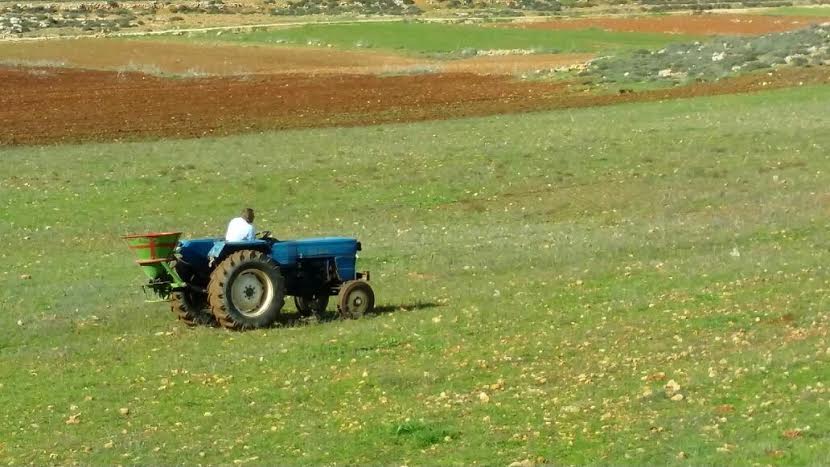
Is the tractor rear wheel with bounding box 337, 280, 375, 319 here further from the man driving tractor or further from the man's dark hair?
the man's dark hair

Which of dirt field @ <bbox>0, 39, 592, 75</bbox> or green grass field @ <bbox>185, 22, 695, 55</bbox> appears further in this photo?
green grass field @ <bbox>185, 22, 695, 55</bbox>

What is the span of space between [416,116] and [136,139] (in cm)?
955

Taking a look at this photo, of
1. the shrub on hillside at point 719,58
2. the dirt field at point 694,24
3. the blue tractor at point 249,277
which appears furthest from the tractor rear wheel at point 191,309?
the dirt field at point 694,24

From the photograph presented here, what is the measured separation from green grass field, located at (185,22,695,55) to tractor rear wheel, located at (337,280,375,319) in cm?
6377

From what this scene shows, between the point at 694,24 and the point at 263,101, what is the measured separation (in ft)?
197

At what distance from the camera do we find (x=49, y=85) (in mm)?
59094

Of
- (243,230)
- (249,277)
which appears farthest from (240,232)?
(249,277)

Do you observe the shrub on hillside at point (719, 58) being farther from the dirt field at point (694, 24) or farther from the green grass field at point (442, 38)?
the dirt field at point (694, 24)

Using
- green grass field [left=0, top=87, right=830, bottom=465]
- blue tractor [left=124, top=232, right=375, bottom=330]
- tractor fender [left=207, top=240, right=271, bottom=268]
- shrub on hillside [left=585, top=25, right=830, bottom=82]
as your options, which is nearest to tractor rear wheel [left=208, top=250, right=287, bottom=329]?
blue tractor [left=124, top=232, right=375, bottom=330]

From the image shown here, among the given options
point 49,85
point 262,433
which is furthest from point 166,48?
point 262,433

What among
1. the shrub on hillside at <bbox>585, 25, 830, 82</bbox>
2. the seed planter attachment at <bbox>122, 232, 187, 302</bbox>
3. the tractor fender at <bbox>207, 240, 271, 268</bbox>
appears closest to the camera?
the seed planter attachment at <bbox>122, 232, 187, 302</bbox>

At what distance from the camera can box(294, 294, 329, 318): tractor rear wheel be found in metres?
19.1

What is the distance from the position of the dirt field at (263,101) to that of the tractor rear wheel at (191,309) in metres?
24.0

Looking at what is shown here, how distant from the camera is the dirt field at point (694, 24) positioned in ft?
316
